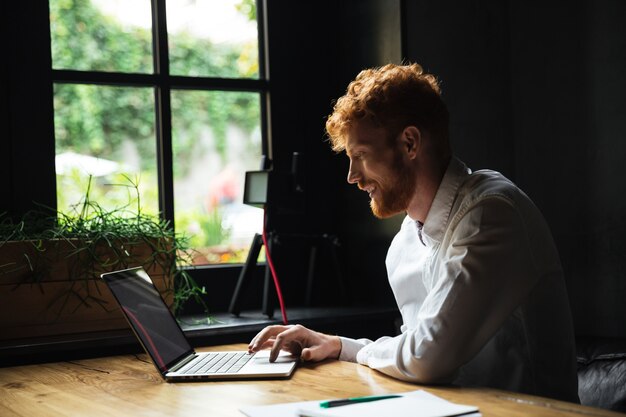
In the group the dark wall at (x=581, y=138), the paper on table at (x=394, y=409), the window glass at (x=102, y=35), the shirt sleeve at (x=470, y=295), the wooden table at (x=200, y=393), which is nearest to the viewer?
the paper on table at (x=394, y=409)

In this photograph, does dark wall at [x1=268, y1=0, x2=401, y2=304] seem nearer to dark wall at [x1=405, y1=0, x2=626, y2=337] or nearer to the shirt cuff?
dark wall at [x1=405, y1=0, x2=626, y2=337]

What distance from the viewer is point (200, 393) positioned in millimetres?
1802

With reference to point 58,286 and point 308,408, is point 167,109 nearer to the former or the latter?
point 58,286

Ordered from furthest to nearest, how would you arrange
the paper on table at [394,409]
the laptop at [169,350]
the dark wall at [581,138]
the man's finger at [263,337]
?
the dark wall at [581,138] → the man's finger at [263,337] → the laptop at [169,350] → the paper on table at [394,409]

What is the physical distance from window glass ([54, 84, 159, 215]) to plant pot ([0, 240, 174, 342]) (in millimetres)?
542

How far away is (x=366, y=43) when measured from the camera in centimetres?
366

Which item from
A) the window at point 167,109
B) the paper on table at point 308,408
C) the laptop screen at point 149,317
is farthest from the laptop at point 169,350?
the window at point 167,109

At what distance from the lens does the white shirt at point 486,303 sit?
1793mm

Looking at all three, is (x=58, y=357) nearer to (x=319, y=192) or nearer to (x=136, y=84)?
(x=136, y=84)

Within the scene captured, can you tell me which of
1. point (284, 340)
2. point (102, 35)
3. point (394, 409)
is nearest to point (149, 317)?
point (284, 340)

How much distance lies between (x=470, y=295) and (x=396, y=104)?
564 mm

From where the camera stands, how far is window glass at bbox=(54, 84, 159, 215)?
129 inches

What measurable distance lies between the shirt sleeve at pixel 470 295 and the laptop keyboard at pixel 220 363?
0.38 meters

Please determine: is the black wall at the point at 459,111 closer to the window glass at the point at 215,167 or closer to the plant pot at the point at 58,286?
the window glass at the point at 215,167
